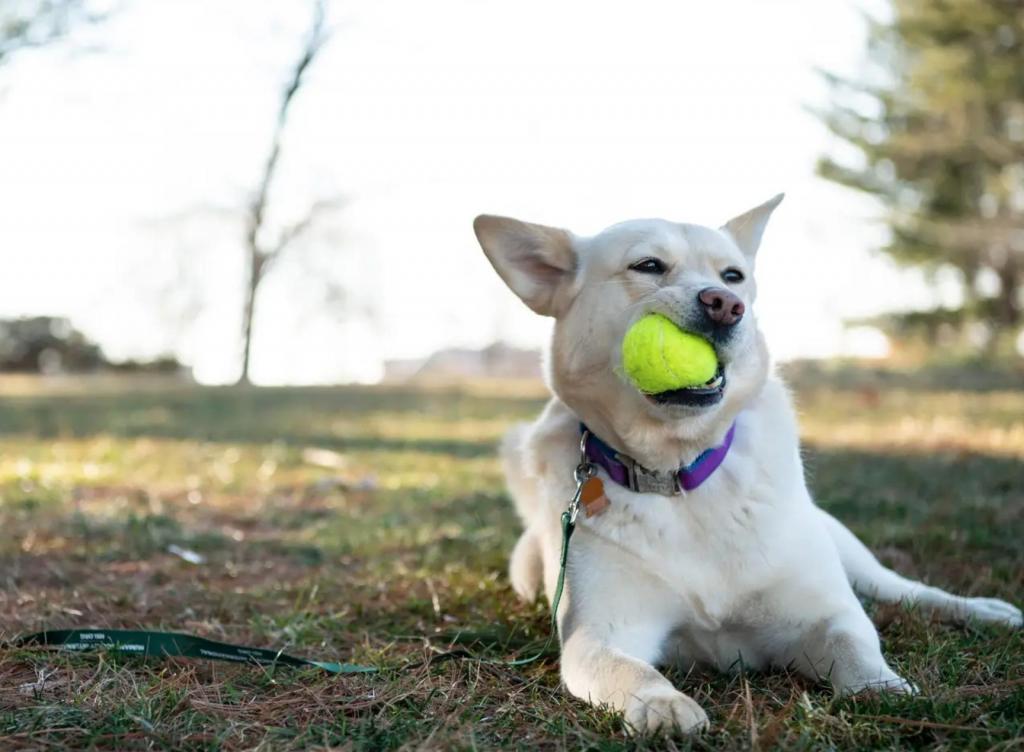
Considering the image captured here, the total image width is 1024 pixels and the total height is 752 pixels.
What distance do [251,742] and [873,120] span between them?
2612cm

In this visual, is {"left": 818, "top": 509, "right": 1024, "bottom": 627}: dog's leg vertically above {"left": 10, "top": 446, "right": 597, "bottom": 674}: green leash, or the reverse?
{"left": 818, "top": 509, "right": 1024, "bottom": 627}: dog's leg

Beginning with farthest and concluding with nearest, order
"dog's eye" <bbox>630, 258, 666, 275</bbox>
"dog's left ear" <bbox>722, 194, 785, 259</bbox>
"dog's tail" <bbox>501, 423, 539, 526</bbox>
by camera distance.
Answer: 1. "dog's tail" <bbox>501, 423, 539, 526</bbox>
2. "dog's left ear" <bbox>722, 194, 785, 259</bbox>
3. "dog's eye" <bbox>630, 258, 666, 275</bbox>

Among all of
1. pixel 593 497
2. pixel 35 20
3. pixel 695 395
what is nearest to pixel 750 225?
pixel 695 395

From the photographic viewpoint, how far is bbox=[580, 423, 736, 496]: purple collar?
2.94 metres

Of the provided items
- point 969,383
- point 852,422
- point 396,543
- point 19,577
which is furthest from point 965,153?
point 19,577

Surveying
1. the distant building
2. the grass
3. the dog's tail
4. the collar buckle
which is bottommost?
the distant building

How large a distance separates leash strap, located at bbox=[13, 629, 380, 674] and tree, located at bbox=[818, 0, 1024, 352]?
18.3 meters

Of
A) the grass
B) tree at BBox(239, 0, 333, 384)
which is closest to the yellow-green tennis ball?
the grass

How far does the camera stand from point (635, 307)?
116 inches

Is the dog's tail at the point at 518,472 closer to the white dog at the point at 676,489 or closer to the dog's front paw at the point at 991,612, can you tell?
the white dog at the point at 676,489

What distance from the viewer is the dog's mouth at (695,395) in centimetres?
277

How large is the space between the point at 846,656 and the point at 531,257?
160cm

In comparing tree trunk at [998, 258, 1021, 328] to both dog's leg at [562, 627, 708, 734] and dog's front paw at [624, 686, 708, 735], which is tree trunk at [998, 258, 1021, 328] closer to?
dog's leg at [562, 627, 708, 734]

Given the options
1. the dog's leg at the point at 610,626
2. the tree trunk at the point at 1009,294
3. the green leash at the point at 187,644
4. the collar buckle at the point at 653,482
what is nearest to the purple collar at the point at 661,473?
the collar buckle at the point at 653,482
